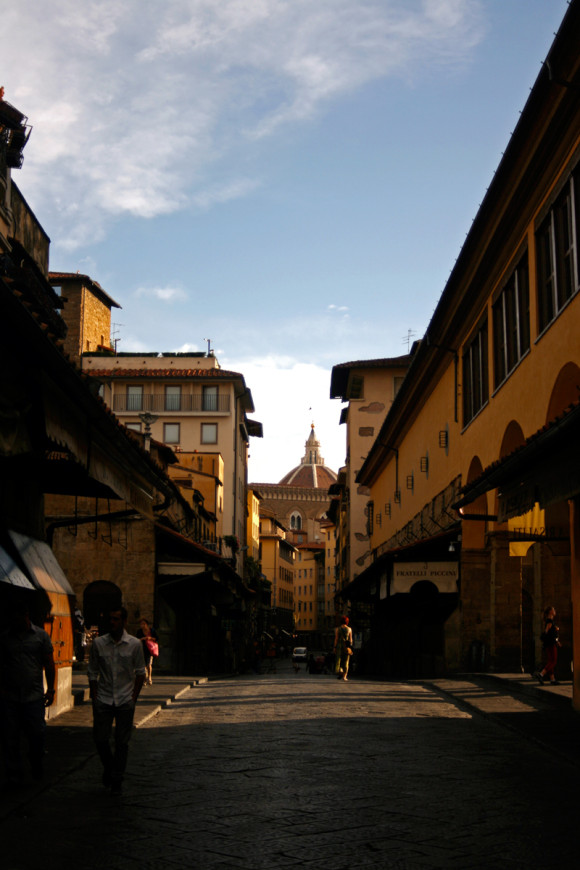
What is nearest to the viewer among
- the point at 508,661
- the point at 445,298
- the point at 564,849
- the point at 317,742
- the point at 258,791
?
the point at 564,849

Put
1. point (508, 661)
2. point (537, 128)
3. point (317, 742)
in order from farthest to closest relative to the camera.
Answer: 1. point (508, 661)
2. point (537, 128)
3. point (317, 742)

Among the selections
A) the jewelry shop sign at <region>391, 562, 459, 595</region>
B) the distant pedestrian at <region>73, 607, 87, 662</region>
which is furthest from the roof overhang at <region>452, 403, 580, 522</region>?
the distant pedestrian at <region>73, 607, 87, 662</region>

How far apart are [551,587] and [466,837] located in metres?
14.2

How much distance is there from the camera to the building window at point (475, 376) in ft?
75.7

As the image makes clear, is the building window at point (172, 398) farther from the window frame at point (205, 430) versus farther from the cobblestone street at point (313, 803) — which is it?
the cobblestone street at point (313, 803)

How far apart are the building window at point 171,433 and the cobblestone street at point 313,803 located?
53939 mm

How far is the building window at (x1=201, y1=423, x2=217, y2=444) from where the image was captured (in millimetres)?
66875

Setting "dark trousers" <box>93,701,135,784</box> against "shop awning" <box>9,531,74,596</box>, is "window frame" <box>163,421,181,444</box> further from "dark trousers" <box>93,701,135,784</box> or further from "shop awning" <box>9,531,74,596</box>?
"dark trousers" <box>93,701,135,784</box>

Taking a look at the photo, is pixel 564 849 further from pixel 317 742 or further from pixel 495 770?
pixel 317 742

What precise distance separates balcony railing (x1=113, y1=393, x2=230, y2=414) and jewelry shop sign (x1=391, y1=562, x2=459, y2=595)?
138 ft

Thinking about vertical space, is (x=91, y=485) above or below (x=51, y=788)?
above

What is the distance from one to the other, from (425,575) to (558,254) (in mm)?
10734

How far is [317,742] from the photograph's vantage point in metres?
11.3

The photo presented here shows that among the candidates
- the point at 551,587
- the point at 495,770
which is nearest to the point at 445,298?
the point at 551,587
